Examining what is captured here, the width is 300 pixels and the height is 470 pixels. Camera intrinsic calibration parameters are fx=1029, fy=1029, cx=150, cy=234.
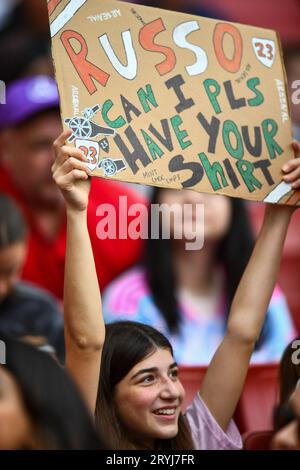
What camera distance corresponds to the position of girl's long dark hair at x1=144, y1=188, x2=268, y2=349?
339cm

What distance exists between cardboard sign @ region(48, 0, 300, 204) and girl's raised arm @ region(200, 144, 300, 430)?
14cm

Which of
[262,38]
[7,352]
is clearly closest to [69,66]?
[262,38]

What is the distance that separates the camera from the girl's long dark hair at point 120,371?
8.50ft

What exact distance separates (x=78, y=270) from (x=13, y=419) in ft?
1.72

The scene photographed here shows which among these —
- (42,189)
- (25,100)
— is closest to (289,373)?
(42,189)

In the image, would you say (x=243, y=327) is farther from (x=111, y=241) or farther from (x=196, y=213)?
(x=111, y=241)

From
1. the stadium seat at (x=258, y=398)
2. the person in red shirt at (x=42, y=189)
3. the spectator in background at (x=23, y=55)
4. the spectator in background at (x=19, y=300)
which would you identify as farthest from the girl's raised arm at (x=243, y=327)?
the spectator in background at (x=23, y=55)

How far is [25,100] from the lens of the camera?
3.38 metres

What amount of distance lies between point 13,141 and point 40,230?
1.02 ft

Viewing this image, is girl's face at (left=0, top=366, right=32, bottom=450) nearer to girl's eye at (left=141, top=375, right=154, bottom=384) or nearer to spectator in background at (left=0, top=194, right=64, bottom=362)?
girl's eye at (left=141, top=375, right=154, bottom=384)

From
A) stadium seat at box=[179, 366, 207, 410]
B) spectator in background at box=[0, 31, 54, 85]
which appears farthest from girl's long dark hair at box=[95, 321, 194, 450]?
spectator in background at box=[0, 31, 54, 85]

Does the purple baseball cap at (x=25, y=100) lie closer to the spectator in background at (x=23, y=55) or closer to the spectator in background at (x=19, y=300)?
the spectator in background at (x=23, y=55)

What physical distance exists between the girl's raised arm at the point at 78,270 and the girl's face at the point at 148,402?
134 millimetres
